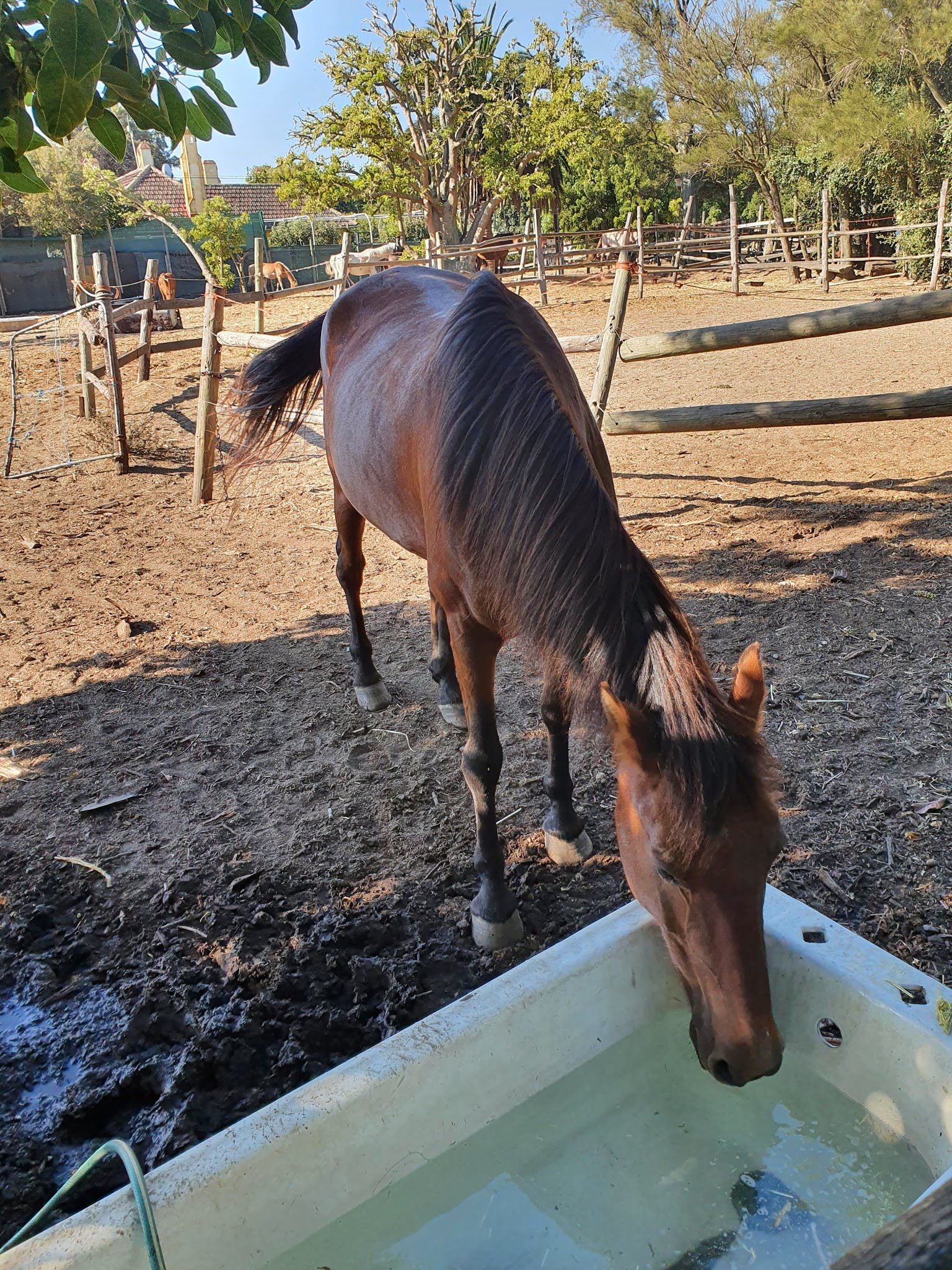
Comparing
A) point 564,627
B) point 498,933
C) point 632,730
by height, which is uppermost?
point 564,627

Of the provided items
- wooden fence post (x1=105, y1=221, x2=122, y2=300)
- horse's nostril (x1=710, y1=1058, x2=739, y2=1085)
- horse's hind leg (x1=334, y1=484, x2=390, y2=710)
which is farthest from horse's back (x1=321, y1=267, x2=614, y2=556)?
wooden fence post (x1=105, y1=221, x2=122, y2=300)

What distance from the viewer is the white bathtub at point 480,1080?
4.78 ft

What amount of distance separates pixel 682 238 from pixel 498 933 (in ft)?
85.2

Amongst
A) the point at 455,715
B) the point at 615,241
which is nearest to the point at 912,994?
the point at 455,715

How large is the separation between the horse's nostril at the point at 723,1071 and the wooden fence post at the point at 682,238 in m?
20.4

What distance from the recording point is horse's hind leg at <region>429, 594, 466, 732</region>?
11.9ft

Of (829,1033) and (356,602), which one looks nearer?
(829,1033)

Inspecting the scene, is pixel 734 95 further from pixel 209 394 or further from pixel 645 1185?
pixel 645 1185

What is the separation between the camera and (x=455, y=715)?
3.62 meters

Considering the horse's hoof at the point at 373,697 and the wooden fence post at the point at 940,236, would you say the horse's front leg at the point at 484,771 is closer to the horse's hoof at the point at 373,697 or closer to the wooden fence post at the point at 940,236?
the horse's hoof at the point at 373,697

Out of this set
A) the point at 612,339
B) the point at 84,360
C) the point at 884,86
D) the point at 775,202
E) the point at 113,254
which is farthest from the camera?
the point at 113,254

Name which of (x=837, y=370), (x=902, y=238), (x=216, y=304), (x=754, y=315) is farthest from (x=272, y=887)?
(x=902, y=238)

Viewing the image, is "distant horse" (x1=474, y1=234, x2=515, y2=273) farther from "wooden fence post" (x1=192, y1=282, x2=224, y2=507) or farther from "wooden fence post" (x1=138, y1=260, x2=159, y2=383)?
"wooden fence post" (x1=192, y1=282, x2=224, y2=507)

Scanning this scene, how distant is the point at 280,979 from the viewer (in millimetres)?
2330
